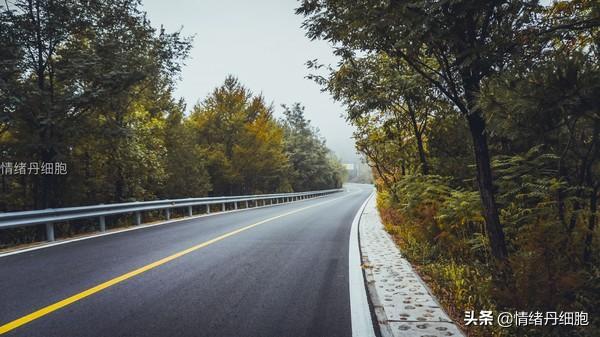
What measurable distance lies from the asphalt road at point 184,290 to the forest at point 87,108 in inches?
221

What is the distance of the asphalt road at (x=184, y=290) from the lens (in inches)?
124

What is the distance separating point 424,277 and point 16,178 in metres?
18.1

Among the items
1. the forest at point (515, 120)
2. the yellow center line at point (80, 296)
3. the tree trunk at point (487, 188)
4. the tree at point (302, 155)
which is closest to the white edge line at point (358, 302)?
the forest at point (515, 120)

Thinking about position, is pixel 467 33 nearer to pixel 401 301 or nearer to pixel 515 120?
pixel 515 120

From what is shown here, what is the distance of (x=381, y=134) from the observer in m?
13.5

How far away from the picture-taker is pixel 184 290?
4176 millimetres

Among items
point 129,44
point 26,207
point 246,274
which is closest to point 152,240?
point 246,274

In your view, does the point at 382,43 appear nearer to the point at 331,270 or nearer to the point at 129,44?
the point at 331,270

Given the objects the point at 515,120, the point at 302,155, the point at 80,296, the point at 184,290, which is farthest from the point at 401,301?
the point at 302,155

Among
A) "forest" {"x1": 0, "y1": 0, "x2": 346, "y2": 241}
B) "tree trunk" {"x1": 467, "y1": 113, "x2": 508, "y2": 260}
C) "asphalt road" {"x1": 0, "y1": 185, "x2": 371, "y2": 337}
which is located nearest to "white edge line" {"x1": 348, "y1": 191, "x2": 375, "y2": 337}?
Answer: "asphalt road" {"x1": 0, "y1": 185, "x2": 371, "y2": 337}

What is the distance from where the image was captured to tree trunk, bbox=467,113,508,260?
14.8 feet

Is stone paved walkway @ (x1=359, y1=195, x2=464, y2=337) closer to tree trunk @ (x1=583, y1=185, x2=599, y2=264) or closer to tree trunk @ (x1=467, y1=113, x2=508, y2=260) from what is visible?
tree trunk @ (x1=467, y1=113, x2=508, y2=260)

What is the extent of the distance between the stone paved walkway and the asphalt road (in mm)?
411

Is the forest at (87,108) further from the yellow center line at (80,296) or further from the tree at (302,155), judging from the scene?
the tree at (302,155)
